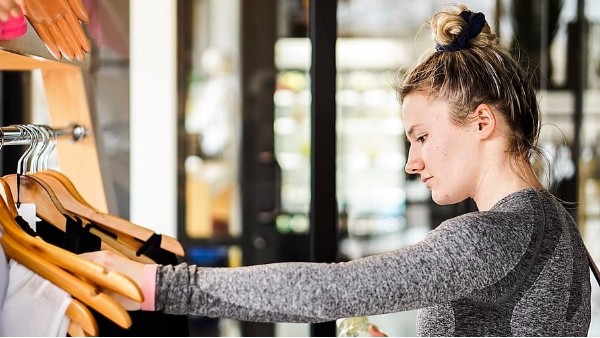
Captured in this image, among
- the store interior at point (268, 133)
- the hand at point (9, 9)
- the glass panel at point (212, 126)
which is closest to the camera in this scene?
the hand at point (9, 9)

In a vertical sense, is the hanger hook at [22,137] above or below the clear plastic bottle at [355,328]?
above

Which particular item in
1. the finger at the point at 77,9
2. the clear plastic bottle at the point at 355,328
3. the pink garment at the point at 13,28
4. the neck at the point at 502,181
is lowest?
the clear plastic bottle at the point at 355,328

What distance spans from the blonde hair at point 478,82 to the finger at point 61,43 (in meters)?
0.59

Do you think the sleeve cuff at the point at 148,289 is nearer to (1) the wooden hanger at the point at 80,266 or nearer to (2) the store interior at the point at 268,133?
(1) the wooden hanger at the point at 80,266

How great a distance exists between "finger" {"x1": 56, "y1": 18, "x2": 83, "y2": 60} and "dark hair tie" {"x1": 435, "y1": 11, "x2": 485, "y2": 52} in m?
0.64

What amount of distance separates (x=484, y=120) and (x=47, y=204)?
74 cm

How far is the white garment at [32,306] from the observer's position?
1003mm

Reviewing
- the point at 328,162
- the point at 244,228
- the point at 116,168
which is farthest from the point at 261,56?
the point at 328,162

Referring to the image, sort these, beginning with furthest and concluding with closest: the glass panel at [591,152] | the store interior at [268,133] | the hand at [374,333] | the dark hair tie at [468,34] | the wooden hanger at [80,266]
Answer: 1. the store interior at [268,133]
2. the glass panel at [591,152]
3. the hand at [374,333]
4. the dark hair tie at [468,34]
5. the wooden hanger at [80,266]

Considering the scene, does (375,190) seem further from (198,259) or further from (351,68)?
(198,259)

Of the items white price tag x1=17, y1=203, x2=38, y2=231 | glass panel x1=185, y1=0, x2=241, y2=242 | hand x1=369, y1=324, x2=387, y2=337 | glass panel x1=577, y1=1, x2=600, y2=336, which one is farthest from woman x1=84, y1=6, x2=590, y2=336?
glass panel x1=185, y1=0, x2=241, y2=242

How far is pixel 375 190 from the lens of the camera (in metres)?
5.00

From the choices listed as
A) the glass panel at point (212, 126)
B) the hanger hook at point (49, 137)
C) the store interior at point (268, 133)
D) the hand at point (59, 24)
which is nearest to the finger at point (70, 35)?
the hand at point (59, 24)

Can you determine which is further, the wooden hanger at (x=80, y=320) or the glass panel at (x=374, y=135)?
the glass panel at (x=374, y=135)
